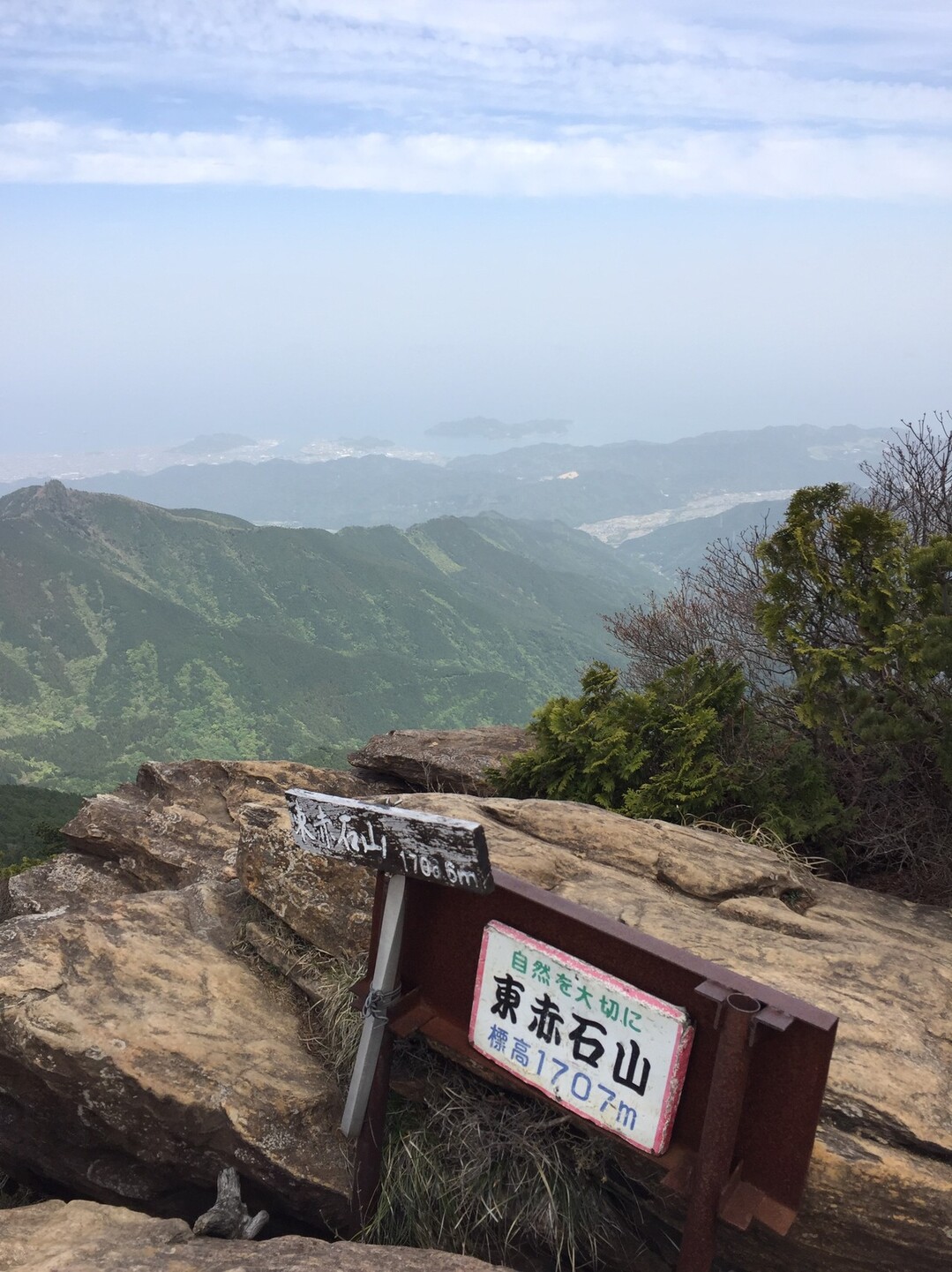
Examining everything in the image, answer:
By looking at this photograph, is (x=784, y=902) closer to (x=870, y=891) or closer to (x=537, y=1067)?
(x=870, y=891)

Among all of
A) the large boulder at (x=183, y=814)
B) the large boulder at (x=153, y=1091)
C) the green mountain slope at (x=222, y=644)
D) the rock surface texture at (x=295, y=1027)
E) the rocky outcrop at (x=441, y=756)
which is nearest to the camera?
the rock surface texture at (x=295, y=1027)

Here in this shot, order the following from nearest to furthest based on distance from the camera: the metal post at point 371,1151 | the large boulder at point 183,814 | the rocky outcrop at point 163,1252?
the rocky outcrop at point 163,1252
the metal post at point 371,1151
the large boulder at point 183,814

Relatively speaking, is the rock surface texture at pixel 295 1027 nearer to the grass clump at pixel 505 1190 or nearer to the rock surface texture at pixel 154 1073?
the rock surface texture at pixel 154 1073

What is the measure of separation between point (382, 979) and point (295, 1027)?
163 centimetres

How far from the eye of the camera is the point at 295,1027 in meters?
6.00

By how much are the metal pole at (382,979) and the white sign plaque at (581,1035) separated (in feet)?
1.51

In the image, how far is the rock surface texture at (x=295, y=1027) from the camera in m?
4.42

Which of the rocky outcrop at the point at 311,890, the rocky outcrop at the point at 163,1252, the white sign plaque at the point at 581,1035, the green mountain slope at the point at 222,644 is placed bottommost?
the green mountain slope at the point at 222,644

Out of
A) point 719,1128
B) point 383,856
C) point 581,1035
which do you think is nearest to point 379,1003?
point 383,856

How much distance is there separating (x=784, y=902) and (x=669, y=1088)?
11.4 feet

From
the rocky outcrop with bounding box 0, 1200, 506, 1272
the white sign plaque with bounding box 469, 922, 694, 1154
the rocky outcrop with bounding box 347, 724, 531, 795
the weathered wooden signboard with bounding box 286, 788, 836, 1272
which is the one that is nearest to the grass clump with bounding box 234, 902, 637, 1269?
the weathered wooden signboard with bounding box 286, 788, 836, 1272

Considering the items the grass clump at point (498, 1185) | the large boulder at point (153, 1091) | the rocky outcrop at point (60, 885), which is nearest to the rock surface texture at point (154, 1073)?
the large boulder at point (153, 1091)

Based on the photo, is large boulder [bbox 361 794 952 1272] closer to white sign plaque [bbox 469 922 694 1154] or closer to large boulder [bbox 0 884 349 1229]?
white sign plaque [bbox 469 922 694 1154]

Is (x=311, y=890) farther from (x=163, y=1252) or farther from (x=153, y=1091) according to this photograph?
(x=163, y=1252)
